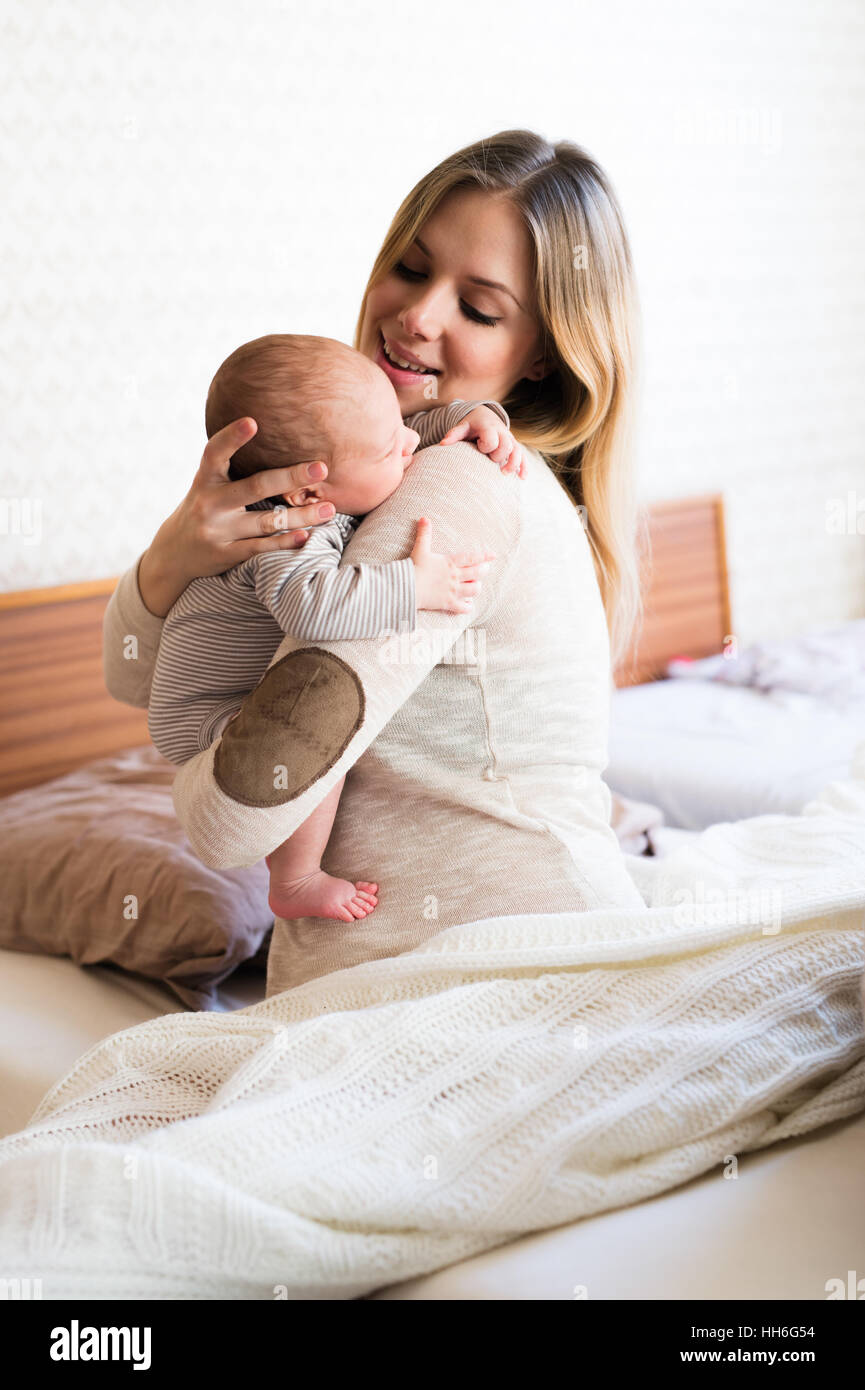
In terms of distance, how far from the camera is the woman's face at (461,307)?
1339mm

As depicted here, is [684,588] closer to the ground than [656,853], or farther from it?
farther from it

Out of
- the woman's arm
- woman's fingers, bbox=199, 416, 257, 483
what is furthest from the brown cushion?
woman's fingers, bbox=199, 416, 257, 483

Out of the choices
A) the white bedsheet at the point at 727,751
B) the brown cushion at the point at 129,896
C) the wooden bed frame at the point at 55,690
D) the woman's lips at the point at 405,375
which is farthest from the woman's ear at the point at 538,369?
the white bedsheet at the point at 727,751

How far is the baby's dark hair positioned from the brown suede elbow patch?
0.69 feet

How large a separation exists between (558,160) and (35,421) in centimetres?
136

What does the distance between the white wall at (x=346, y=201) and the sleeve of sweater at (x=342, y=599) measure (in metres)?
1.30

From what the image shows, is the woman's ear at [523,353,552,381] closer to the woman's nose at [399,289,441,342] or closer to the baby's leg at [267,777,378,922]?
the woman's nose at [399,289,441,342]

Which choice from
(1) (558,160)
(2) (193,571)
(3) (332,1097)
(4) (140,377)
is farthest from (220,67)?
(3) (332,1097)

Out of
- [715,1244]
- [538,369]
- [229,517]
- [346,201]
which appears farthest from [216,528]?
[346,201]

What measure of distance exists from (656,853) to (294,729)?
107 centimetres

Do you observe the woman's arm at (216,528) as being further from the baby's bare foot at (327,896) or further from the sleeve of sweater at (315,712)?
the baby's bare foot at (327,896)

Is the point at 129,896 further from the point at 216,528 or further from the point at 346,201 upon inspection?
the point at 346,201

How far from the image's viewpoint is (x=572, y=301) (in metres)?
1.35

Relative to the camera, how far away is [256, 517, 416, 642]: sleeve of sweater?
3.47 feet
